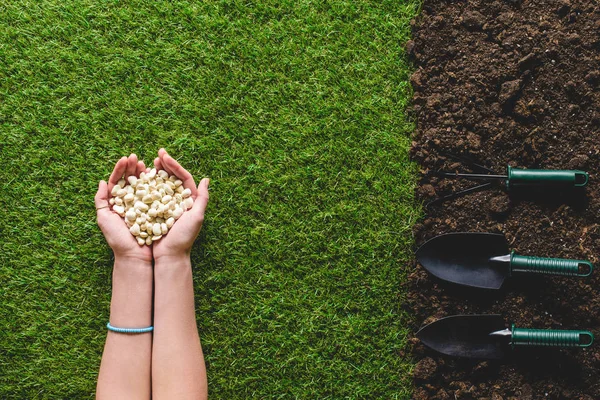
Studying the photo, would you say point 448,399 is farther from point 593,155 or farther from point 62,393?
point 62,393

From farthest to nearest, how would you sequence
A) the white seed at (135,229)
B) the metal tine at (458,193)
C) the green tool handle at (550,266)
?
1. the metal tine at (458,193)
2. the white seed at (135,229)
3. the green tool handle at (550,266)

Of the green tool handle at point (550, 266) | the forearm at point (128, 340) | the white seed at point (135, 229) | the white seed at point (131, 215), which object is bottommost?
the forearm at point (128, 340)

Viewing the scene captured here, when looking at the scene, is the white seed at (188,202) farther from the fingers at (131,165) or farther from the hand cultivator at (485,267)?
the hand cultivator at (485,267)

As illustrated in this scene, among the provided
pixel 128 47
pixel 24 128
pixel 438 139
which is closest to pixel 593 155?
pixel 438 139

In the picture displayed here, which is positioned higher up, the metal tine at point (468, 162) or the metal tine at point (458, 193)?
the metal tine at point (468, 162)

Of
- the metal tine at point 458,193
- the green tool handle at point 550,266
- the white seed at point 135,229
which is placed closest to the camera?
the green tool handle at point 550,266

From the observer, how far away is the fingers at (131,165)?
1913 millimetres

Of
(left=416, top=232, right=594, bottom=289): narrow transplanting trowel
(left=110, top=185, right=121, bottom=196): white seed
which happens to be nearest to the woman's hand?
(left=110, top=185, right=121, bottom=196): white seed

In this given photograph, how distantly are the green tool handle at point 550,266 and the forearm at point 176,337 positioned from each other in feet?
4.28

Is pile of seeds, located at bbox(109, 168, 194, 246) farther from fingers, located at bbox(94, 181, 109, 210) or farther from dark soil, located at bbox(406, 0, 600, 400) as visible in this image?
dark soil, located at bbox(406, 0, 600, 400)

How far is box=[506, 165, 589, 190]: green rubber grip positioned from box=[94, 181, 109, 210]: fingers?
1.64m

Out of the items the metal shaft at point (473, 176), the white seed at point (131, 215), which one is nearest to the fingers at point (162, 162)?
the white seed at point (131, 215)

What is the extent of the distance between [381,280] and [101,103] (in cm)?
145

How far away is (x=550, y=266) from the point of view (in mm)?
1773
